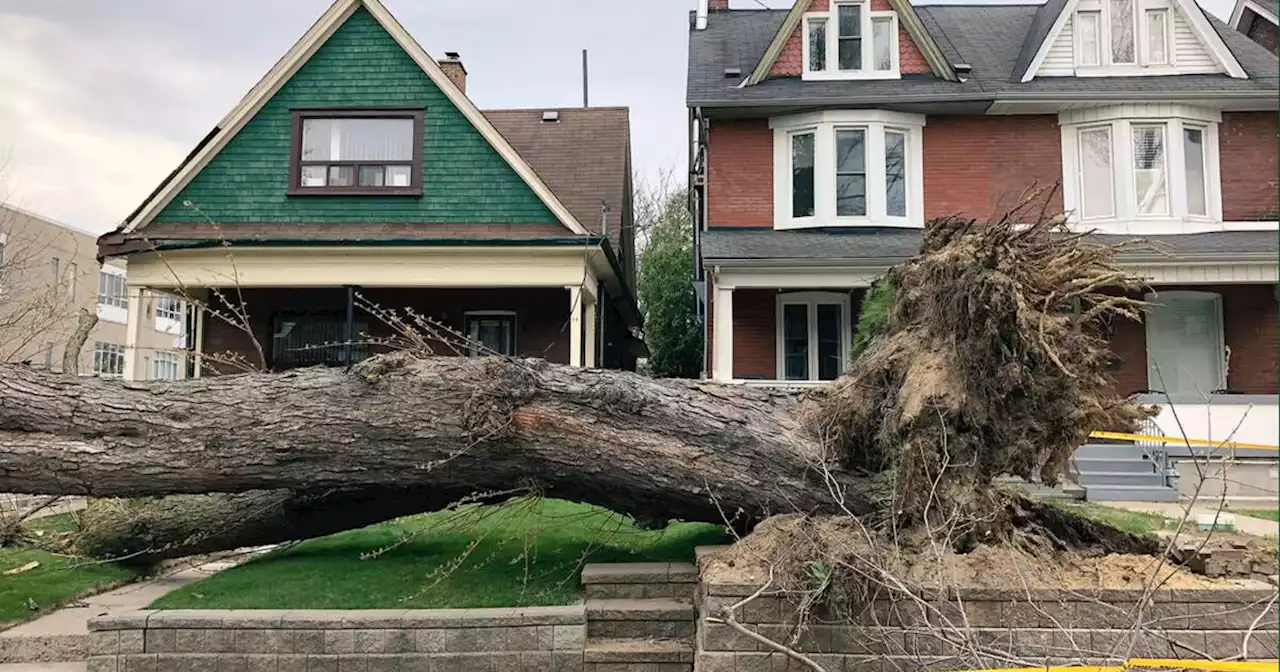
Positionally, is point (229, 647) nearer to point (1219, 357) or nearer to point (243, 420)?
point (243, 420)

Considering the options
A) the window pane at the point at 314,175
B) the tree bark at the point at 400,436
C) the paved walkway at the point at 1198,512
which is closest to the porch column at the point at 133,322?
the window pane at the point at 314,175

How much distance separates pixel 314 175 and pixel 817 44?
8.95 metres

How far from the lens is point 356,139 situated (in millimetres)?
14547

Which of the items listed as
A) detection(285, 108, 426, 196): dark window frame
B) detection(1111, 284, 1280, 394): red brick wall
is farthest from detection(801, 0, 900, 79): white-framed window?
detection(285, 108, 426, 196): dark window frame

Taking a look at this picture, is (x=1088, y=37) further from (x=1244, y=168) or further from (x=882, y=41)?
(x=882, y=41)

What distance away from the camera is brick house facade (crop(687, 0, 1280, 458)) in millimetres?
14227

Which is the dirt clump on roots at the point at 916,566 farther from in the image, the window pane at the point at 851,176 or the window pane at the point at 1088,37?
the window pane at the point at 1088,37

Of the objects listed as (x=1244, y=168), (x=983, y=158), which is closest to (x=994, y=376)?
(x=983, y=158)

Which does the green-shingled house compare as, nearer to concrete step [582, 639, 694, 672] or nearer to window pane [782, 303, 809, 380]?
window pane [782, 303, 809, 380]

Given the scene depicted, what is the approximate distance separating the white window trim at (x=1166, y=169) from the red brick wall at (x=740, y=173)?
16.4 feet

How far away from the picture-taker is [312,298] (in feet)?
50.7

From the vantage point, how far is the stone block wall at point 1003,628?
4367mm

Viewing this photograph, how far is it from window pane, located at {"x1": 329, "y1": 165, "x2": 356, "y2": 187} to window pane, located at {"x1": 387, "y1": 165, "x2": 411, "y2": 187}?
1.94 ft

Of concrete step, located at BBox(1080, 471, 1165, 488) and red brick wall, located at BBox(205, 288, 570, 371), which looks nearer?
concrete step, located at BBox(1080, 471, 1165, 488)
